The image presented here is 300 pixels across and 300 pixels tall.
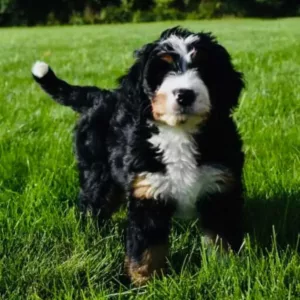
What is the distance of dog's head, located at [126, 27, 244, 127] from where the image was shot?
2842 millimetres

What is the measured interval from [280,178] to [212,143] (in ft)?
3.37

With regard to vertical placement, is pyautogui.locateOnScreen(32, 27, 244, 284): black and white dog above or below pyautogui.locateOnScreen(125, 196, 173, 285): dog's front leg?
above

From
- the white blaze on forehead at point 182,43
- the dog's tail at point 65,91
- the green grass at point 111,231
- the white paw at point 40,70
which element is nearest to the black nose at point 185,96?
the white blaze on forehead at point 182,43

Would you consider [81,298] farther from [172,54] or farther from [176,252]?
[172,54]

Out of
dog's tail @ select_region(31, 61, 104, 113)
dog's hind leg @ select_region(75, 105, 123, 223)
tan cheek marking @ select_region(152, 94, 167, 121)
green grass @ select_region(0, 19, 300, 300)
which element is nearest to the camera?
green grass @ select_region(0, 19, 300, 300)

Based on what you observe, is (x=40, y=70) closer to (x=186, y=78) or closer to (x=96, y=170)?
(x=96, y=170)

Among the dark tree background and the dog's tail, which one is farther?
the dark tree background

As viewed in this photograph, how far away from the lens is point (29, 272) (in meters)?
2.99

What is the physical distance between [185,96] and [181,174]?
0.40 meters

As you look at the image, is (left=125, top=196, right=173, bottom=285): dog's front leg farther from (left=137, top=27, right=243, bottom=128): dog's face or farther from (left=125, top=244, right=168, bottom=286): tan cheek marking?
(left=137, top=27, right=243, bottom=128): dog's face

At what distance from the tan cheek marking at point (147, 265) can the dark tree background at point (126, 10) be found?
3914 cm

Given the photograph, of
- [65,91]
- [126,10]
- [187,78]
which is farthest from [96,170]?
[126,10]

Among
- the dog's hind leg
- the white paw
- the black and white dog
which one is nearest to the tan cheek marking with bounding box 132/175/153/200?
the black and white dog

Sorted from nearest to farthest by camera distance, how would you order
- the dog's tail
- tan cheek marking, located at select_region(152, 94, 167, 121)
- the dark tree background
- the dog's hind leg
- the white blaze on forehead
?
tan cheek marking, located at select_region(152, 94, 167, 121) < the white blaze on forehead < the dog's hind leg < the dog's tail < the dark tree background
